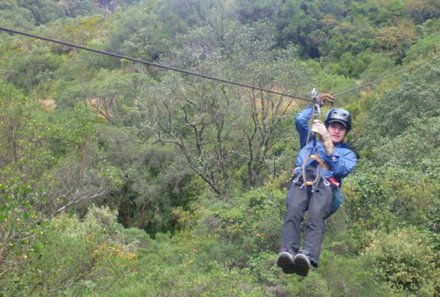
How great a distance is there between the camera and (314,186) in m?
3.95

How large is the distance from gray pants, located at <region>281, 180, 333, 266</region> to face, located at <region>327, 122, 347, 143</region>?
51cm

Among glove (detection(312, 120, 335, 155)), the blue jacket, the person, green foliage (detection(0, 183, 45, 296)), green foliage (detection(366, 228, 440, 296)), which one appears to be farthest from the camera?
green foliage (detection(366, 228, 440, 296))

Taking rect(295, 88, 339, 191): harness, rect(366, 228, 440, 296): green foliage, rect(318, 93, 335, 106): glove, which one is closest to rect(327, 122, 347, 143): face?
rect(318, 93, 335, 106): glove

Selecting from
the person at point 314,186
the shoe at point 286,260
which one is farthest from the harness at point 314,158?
the shoe at point 286,260

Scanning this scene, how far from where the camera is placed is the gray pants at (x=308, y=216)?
3768 millimetres

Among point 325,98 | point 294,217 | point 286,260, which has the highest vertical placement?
point 325,98

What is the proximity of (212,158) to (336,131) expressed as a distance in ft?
39.7

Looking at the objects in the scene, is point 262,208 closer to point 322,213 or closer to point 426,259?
point 426,259

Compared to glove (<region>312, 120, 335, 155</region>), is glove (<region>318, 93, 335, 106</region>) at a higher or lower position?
higher

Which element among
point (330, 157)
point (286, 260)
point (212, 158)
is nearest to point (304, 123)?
point (330, 157)

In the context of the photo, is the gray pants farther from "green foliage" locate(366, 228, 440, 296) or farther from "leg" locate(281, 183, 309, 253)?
"green foliage" locate(366, 228, 440, 296)

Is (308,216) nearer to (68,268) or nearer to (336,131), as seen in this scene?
(336,131)

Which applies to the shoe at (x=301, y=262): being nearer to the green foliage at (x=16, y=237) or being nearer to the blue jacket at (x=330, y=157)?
the blue jacket at (x=330, y=157)

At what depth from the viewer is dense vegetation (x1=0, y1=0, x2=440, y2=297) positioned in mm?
7414
